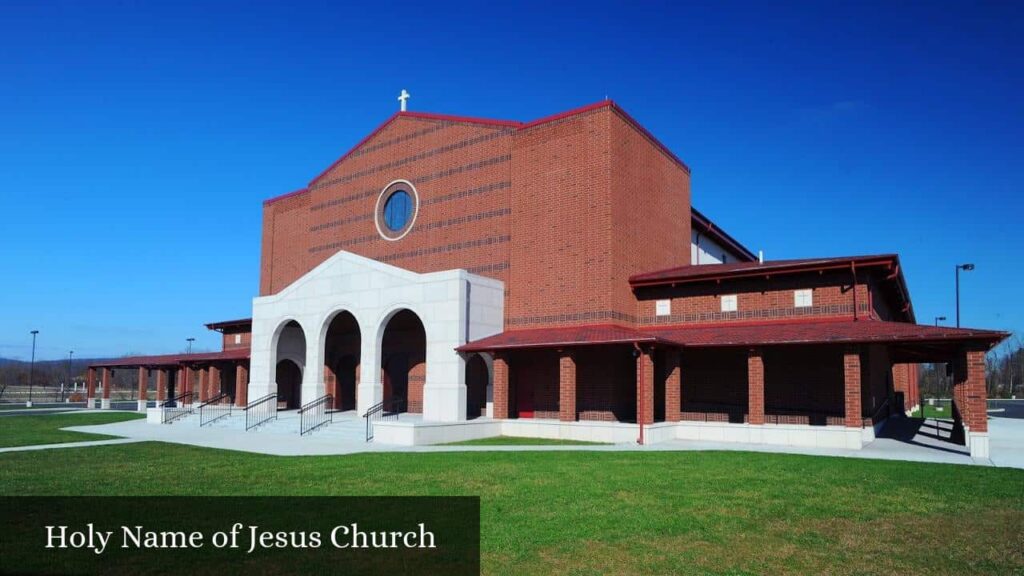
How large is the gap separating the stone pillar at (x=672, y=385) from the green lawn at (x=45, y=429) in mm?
19123

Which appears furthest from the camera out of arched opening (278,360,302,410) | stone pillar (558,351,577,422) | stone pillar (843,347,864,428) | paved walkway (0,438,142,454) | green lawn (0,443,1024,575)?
arched opening (278,360,302,410)

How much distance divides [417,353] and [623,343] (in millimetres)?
11900

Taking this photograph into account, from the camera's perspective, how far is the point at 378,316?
29141 mm

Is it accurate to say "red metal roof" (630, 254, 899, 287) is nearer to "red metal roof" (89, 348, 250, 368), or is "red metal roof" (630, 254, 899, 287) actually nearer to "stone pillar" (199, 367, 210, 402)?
"red metal roof" (89, 348, 250, 368)

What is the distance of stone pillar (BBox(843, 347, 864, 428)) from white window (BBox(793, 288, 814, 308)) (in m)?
3.70

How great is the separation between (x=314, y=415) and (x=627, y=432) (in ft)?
43.5

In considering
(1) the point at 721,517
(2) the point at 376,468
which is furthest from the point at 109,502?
(1) the point at 721,517

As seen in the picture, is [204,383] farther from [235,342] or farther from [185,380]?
[235,342]

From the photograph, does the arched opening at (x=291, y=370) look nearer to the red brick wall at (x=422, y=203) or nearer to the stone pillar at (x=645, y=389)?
the red brick wall at (x=422, y=203)

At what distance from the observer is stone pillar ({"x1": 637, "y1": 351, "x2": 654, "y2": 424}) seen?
76.8 ft

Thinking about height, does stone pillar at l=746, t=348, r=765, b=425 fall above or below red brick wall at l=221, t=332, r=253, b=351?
below

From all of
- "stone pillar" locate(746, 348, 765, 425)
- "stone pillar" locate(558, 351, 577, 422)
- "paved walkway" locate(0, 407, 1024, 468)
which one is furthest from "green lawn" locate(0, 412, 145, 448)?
"stone pillar" locate(746, 348, 765, 425)

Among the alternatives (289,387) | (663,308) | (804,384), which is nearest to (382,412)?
(663,308)

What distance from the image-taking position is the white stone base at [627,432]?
22328 millimetres
